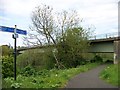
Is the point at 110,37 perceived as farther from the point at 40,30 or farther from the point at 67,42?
the point at 40,30

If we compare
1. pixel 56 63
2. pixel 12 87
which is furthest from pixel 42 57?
pixel 12 87

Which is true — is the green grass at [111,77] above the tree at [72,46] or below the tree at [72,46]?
below

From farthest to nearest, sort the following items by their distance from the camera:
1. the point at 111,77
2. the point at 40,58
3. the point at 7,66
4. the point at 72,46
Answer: the point at 40,58 → the point at 72,46 → the point at 7,66 → the point at 111,77

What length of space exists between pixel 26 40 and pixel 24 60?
4.34m

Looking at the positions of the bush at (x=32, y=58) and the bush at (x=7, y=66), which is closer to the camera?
the bush at (x=7, y=66)

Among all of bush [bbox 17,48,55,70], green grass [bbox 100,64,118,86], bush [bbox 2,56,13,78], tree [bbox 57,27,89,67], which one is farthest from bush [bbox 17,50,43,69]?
green grass [bbox 100,64,118,86]

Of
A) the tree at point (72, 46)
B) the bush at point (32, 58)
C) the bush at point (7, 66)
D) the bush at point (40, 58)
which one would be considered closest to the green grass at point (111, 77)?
the bush at point (7, 66)

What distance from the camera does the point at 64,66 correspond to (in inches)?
1519

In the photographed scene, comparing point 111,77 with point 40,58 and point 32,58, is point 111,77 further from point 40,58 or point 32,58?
point 32,58

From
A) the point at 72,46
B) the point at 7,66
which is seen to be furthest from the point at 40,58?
the point at 7,66

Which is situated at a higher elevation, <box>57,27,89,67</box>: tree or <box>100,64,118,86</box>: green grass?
<box>57,27,89,67</box>: tree

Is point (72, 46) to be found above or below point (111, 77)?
above

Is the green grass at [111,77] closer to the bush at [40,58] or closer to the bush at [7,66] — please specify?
the bush at [7,66]

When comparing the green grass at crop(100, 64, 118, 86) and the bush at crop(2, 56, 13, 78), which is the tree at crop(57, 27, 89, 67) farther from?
the green grass at crop(100, 64, 118, 86)
